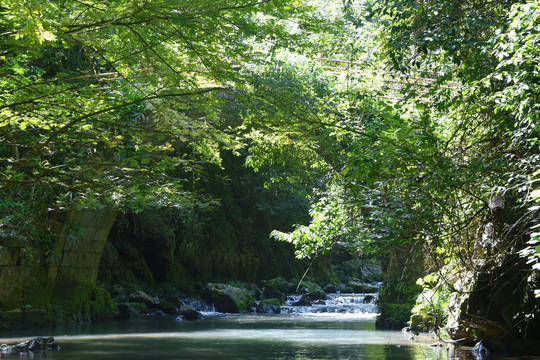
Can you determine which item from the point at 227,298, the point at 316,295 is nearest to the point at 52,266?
the point at 227,298

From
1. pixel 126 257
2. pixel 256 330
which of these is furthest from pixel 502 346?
pixel 126 257

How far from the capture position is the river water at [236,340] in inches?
311

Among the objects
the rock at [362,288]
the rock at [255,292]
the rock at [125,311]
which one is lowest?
the rock at [125,311]

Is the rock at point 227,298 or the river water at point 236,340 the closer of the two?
the river water at point 236,340

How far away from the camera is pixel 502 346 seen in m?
7.30

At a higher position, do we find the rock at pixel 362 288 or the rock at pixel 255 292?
the rock at pixel 362 288

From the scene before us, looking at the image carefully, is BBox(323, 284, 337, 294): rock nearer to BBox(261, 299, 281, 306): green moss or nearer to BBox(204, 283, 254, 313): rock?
BBox(261, 299, 281, 306): green moss

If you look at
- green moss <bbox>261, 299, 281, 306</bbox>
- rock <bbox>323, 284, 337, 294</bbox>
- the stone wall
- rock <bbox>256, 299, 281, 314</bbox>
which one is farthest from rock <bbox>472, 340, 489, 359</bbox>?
rock <bbox>323, 284, 337, 294</bbox>

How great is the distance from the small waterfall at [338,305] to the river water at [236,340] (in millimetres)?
1917

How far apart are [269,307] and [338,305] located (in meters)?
2.21

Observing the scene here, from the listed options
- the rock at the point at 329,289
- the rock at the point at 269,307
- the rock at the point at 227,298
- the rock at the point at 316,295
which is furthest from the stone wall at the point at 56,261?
the rock at the point at 329,289

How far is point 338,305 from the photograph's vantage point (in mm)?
17125

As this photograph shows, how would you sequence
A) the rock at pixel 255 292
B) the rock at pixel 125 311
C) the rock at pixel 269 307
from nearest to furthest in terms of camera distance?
the rock at pixel 125 311 → the rock at pixel 269 307 → the rock at pixel 255 292

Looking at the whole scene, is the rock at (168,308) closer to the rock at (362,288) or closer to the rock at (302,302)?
the rock at (302,302)
